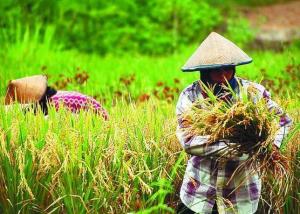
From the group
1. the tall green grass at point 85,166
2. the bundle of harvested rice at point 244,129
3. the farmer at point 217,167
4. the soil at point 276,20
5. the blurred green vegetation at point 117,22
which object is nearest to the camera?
the bundle of harvested rice at point 244,129

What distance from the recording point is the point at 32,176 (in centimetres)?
383

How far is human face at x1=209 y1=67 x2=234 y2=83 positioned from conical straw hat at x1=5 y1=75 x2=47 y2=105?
1.73 meters

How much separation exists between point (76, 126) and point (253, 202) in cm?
109

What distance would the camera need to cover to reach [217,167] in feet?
11.8

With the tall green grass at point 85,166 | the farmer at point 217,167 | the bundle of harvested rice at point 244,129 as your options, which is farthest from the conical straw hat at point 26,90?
the bundle of harvested rice at point 244,129

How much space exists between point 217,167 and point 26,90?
75.1 inches

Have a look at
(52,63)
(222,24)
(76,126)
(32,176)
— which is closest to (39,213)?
(32,176)

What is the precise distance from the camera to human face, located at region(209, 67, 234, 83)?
366 cm

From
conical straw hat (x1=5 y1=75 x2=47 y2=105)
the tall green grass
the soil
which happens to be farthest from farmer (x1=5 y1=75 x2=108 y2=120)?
the soil

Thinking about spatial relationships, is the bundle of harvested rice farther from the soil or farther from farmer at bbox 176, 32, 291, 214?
the soil

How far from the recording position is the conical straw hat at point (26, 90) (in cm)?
507

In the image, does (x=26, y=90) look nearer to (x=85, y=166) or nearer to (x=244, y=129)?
(x=85, y=166)

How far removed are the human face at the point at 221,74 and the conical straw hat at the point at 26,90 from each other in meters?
1.73

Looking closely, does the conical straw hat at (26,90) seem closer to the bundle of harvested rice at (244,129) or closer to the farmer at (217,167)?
the farmer at (217,167)
